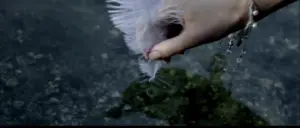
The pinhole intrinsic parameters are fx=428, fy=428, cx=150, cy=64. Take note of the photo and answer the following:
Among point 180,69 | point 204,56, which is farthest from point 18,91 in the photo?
point 204,56

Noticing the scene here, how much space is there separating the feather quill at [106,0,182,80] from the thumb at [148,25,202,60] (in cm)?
3

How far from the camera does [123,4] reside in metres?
0.83

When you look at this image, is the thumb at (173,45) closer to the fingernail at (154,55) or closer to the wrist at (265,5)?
the fingernail at (154,55)

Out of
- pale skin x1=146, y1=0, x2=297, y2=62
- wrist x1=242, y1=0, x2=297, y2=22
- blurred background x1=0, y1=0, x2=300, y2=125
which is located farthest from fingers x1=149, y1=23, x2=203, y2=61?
blurred background x1=0, y1=0, x2=300, y2=125

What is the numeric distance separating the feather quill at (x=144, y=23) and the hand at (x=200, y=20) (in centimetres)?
2

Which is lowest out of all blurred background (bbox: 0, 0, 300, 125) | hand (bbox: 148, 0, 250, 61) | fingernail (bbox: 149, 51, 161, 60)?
fingernail (bbox: 149, 51, 161, 60)

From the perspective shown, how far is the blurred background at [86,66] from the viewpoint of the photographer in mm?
1563

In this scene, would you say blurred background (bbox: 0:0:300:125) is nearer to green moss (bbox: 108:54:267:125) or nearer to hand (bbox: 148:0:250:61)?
green moss (bbox: 108:54:267:125)

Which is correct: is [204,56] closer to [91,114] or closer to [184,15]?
[91,114]

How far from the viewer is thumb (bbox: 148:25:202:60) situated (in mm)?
768

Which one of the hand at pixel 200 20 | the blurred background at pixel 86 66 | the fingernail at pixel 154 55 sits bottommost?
the fingernail at pixel 154 55

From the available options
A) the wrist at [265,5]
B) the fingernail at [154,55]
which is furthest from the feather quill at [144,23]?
the wrist at [265,5]

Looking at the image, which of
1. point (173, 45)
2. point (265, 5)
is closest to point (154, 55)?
point (173, 45)

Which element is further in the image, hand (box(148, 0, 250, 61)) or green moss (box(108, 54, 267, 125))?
green moss (box(108, 54, 267, 125))
